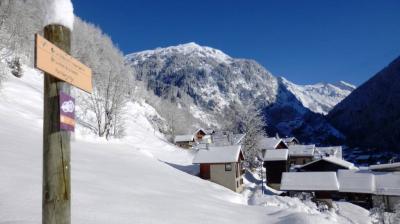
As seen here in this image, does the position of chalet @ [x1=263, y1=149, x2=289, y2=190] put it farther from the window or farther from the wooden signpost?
the wooden signpost

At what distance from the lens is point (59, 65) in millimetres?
3820

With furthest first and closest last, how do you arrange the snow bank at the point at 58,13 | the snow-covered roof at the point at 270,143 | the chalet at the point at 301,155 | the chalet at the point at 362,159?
A: the chalet at the point at 362,159 < the chalet at the point at 301,155 < the snow-covered roof at the point at 270,143 < the snow bank at the point at 58,13

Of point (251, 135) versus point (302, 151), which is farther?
point (302, 151)

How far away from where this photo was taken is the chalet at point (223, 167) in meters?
42.8

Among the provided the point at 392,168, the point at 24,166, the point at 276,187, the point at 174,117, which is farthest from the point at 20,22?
the point at 392,168

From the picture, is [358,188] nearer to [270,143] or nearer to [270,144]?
[270,144]

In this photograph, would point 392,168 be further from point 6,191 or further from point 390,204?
point 6,191

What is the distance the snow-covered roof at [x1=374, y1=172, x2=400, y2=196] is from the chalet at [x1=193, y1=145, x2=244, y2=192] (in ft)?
60.3

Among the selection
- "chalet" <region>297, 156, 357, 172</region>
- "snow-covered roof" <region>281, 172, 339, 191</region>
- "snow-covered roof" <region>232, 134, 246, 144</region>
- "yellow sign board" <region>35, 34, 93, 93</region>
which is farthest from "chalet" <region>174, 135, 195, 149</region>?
"yellow sign board" <region>35, 34, 93, 93</region>

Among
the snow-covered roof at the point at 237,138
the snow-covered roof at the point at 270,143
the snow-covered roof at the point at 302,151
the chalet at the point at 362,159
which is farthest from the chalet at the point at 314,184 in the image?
the chalet at the point at 362,159

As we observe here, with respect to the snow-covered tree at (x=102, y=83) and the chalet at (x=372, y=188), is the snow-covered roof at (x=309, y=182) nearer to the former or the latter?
the chalet at (x=372, y=188)

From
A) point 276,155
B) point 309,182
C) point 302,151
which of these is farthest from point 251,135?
point 302,151

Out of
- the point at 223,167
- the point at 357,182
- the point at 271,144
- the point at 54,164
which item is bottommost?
the point at 357,182

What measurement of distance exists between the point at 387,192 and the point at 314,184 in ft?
28.9
